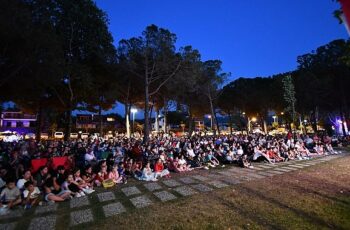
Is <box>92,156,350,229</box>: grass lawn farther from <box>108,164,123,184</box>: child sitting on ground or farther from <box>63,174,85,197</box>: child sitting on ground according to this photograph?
<box>108,164,123,184</box>: child sitting on ground

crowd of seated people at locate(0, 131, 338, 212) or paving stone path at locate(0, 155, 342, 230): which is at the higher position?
crowd of seated people at locate(0, 131, 338, 212)

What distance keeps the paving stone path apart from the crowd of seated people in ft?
1.68

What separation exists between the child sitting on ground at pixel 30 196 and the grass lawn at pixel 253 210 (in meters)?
2.56

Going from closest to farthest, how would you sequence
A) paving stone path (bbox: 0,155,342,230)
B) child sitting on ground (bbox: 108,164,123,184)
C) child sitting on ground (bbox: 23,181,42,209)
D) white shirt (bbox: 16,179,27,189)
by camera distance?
paving stone path (bbox: 0,155,342,230)
child sitting on ground (bbox: 23,181,42,209)
white shirt (bbox: 16,179,27,189)
child sitting on ground (bbox: 108,164,123,184)

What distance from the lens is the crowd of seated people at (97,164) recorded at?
26.0ft

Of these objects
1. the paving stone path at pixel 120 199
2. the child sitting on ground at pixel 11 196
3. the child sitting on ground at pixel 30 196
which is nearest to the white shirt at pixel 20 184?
the child sitting on ground at pixel 30 196

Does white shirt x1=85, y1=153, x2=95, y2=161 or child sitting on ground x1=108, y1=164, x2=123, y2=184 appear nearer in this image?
child sitting on ground x1=108, y1=164, x2=123, y2=184

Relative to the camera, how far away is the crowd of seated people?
793cm

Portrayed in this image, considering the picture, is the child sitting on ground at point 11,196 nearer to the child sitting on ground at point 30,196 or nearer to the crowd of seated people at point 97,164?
the crowd of seated people at point 97,164

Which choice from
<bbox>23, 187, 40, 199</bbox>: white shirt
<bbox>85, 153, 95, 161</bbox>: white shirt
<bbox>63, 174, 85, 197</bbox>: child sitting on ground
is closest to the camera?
<bbox>23, 187, 40, 199</bbox>: white shirt

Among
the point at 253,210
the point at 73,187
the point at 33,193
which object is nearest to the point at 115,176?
the point at 73,187

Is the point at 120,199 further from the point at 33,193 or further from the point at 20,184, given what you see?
the point at 20,184

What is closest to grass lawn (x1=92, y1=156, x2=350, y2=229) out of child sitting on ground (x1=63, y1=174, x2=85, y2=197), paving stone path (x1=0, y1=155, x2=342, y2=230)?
paving stone path (x1=0, y1=155, x2=342, y2=230)

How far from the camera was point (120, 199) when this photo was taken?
7.79 meters
